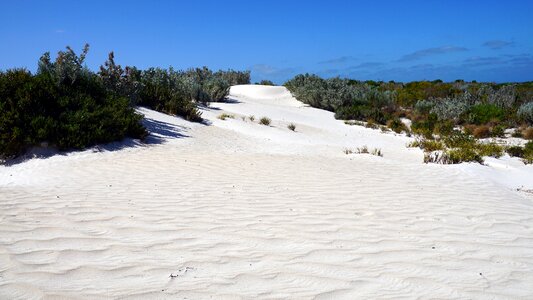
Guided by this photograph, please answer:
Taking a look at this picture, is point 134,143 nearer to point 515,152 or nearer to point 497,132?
point 515,152

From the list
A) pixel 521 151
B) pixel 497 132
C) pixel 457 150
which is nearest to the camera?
pixel 457 150

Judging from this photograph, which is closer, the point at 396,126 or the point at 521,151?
the point at 521,151

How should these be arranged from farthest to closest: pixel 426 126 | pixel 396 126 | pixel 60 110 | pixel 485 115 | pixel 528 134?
pixel 485 115, pixel 396 126, pixel 426 126, pixel 528 134, pixel 60 110

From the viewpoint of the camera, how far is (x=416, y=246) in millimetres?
3990

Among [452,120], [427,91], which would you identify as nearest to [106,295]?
[452,120]

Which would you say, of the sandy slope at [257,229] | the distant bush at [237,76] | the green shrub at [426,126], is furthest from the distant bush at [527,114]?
the distant bush at [237,76]

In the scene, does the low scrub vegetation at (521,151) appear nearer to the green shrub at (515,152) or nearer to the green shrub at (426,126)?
the green shrub at (515,152)

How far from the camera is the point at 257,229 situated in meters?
4.40

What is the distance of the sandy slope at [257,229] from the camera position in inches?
119

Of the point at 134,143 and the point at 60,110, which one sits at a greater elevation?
the point at 60,110

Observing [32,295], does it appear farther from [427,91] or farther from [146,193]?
[427,91]

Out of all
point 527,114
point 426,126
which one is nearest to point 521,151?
point 426,126

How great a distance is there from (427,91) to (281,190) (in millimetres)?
24430

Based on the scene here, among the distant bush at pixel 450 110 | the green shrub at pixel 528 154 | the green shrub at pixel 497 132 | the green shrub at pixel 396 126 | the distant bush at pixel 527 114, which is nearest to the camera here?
the green shrub at pixel 528 154
